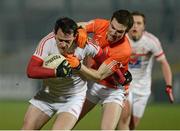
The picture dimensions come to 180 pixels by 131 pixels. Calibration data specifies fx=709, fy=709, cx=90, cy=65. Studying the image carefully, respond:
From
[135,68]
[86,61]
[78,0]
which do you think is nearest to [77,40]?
[86,61]

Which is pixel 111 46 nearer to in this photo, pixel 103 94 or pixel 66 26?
pixel 103 94

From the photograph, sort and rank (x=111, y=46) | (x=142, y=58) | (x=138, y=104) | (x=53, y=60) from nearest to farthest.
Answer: (x=53, y=60), (x=111, y=46), (x=142, y=58), (x=138, y=104)

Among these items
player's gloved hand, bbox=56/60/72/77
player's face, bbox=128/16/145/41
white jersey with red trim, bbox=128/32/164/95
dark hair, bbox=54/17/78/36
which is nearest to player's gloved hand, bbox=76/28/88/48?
dark hair, bbox=54/17/78/36

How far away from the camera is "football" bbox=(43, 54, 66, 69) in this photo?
683 centimetres

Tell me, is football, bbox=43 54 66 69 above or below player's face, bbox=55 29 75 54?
below

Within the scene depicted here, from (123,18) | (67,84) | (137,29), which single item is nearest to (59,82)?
(67,84)

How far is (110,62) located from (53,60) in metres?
0.86

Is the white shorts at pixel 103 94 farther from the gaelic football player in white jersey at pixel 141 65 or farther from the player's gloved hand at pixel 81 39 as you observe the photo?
the gaelic football player in white jersey at pixel 141 65

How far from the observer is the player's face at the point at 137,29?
30.5 ft

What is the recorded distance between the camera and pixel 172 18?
43.7 feet

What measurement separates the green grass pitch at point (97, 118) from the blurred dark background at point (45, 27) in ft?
0.82

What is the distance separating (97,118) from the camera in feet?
40.3

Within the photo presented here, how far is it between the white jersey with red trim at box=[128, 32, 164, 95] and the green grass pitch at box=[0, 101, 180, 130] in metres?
1.68

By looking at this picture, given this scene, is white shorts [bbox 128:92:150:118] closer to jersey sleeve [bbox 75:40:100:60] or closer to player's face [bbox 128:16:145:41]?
player's face [bbox 128:16:145:41]
